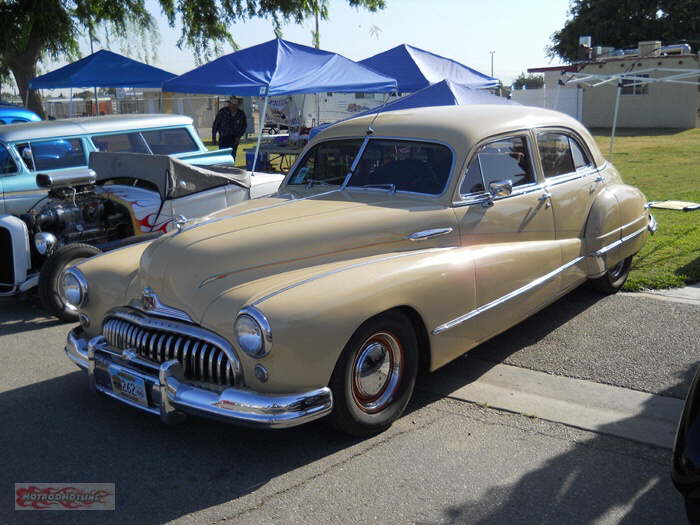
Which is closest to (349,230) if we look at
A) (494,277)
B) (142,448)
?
(494,277)

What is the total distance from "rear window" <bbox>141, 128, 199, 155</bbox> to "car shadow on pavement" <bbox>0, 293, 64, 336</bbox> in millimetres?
3059

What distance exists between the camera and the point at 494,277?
14.8 feet

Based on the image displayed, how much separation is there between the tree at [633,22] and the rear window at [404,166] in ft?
114

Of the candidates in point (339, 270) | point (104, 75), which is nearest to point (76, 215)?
point (339, 270)

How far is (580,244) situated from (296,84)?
7115 mm

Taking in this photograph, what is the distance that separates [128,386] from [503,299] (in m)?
2.41

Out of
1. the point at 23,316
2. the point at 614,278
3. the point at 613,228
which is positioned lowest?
the point at 23,316

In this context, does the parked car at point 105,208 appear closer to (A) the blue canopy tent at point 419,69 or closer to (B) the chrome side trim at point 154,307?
(B) the chrome side trim at point 154,307

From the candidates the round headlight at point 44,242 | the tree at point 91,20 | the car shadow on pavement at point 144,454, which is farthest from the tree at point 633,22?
the car shadow on pavement at point 144,454

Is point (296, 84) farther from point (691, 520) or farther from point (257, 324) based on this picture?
point (691, 520)

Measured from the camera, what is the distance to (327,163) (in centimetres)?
531

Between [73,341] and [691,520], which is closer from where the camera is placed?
[691,520]

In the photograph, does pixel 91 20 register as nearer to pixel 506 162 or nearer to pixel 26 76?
pixel 26 76

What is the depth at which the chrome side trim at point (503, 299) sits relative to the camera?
4.17 meters
